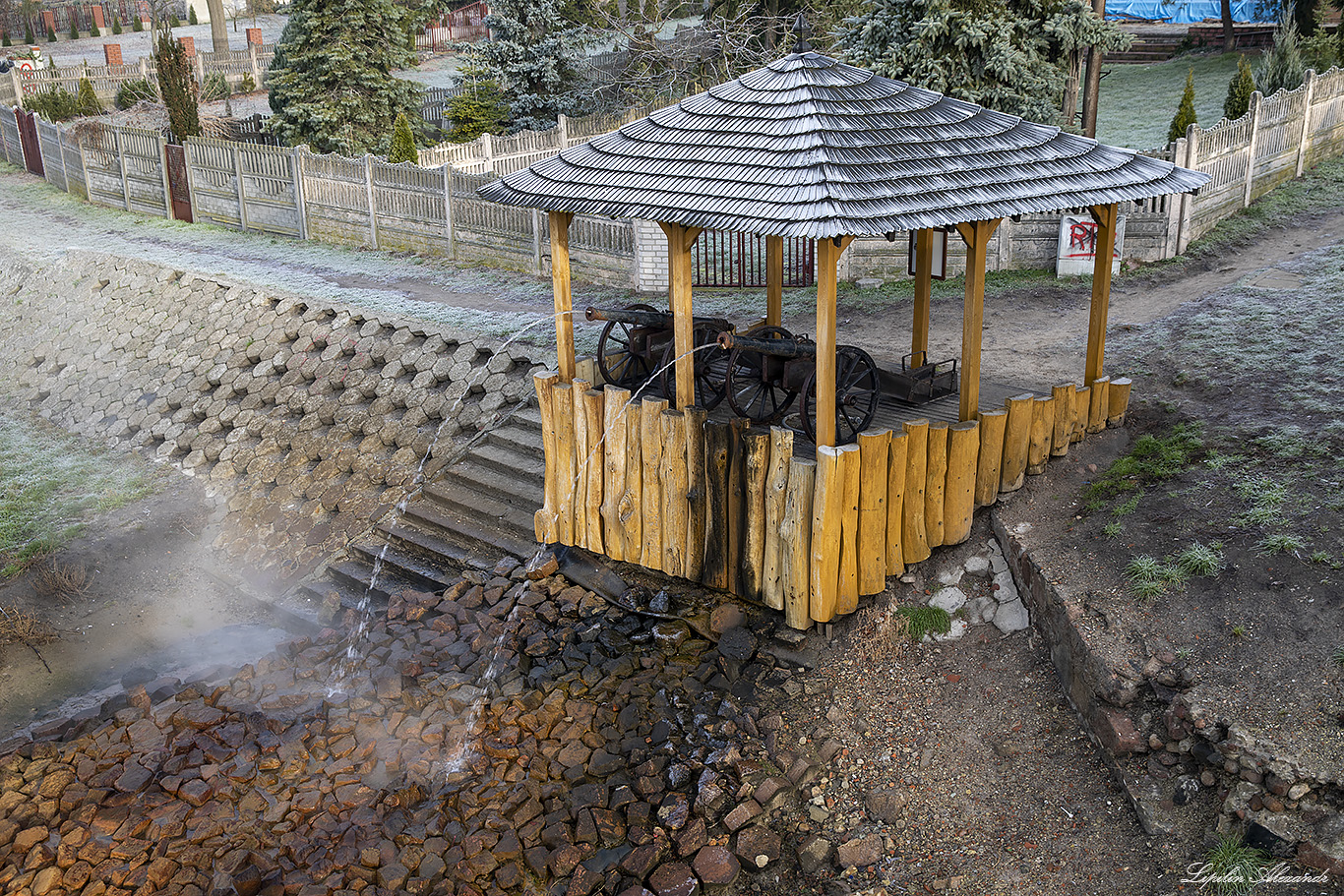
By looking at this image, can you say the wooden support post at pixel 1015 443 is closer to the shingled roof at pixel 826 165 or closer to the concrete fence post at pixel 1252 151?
the shingled roof at pixel 826 165

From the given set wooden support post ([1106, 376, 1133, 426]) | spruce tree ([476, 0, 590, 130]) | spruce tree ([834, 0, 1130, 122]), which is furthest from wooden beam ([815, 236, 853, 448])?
spruce tree ([476, 0, 590, 130])

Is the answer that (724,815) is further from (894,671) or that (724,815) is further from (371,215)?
(371,215)

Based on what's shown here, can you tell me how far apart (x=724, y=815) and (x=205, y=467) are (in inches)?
358

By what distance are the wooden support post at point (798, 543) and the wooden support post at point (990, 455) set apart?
5.34 ft

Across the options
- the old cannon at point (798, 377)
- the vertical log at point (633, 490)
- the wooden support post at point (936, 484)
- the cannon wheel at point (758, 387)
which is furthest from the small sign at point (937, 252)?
the vertical log at point (633, 490)

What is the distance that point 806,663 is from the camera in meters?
8.31

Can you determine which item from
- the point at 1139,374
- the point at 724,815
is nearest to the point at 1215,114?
the point at 1139,374

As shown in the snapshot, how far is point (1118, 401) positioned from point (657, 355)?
4270 mm

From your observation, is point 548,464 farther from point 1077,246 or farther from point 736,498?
point 1077,246

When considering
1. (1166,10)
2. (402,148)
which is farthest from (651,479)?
(1166,10)

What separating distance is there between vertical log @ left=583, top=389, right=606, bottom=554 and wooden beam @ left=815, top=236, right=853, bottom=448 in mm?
2191

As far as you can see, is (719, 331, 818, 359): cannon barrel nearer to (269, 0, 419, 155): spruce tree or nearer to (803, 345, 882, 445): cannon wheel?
(803, 345, 882, 445): cannon wheel

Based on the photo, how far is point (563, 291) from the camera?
9.45 metres

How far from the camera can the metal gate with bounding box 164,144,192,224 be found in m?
22.1
